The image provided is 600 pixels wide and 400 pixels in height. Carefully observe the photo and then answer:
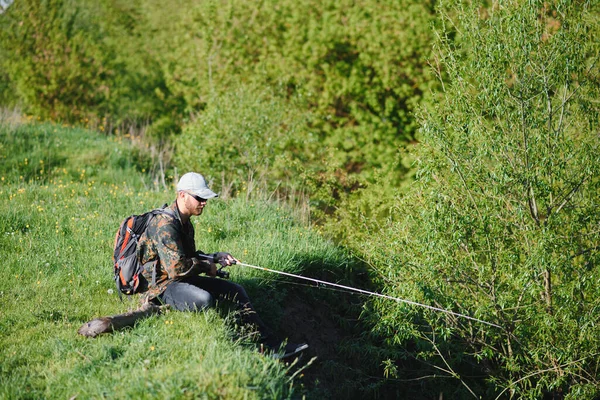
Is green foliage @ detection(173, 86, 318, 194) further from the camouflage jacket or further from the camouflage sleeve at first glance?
the camouflage sleeve

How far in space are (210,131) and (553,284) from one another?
8.33 metres

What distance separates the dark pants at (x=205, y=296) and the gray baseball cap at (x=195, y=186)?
916 millimetres

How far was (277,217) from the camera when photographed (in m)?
9.39

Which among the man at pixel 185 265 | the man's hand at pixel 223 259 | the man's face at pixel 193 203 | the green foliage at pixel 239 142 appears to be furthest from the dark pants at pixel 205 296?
the green foliage at pixel 239 142

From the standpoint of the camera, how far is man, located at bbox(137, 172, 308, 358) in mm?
5723

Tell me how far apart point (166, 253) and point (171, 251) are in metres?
0.06

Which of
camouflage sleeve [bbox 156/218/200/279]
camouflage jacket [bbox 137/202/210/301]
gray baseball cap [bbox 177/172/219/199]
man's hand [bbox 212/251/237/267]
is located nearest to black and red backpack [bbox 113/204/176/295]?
camouflage jacket [bbox 137/202/210/301]

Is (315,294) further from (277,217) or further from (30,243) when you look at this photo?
(30,243)

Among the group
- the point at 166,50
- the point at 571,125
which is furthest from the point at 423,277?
the point at 166,50

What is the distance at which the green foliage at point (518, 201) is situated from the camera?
637 cm

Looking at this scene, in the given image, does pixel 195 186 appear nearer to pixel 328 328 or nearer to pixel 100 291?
pixel 100 291

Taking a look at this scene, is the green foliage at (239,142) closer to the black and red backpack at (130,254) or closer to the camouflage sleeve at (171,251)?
the black and red backpack at (130,254)

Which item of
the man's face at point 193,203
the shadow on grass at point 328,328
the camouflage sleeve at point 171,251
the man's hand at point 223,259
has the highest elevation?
the man's face at point 193,203

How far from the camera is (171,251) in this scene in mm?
5699
